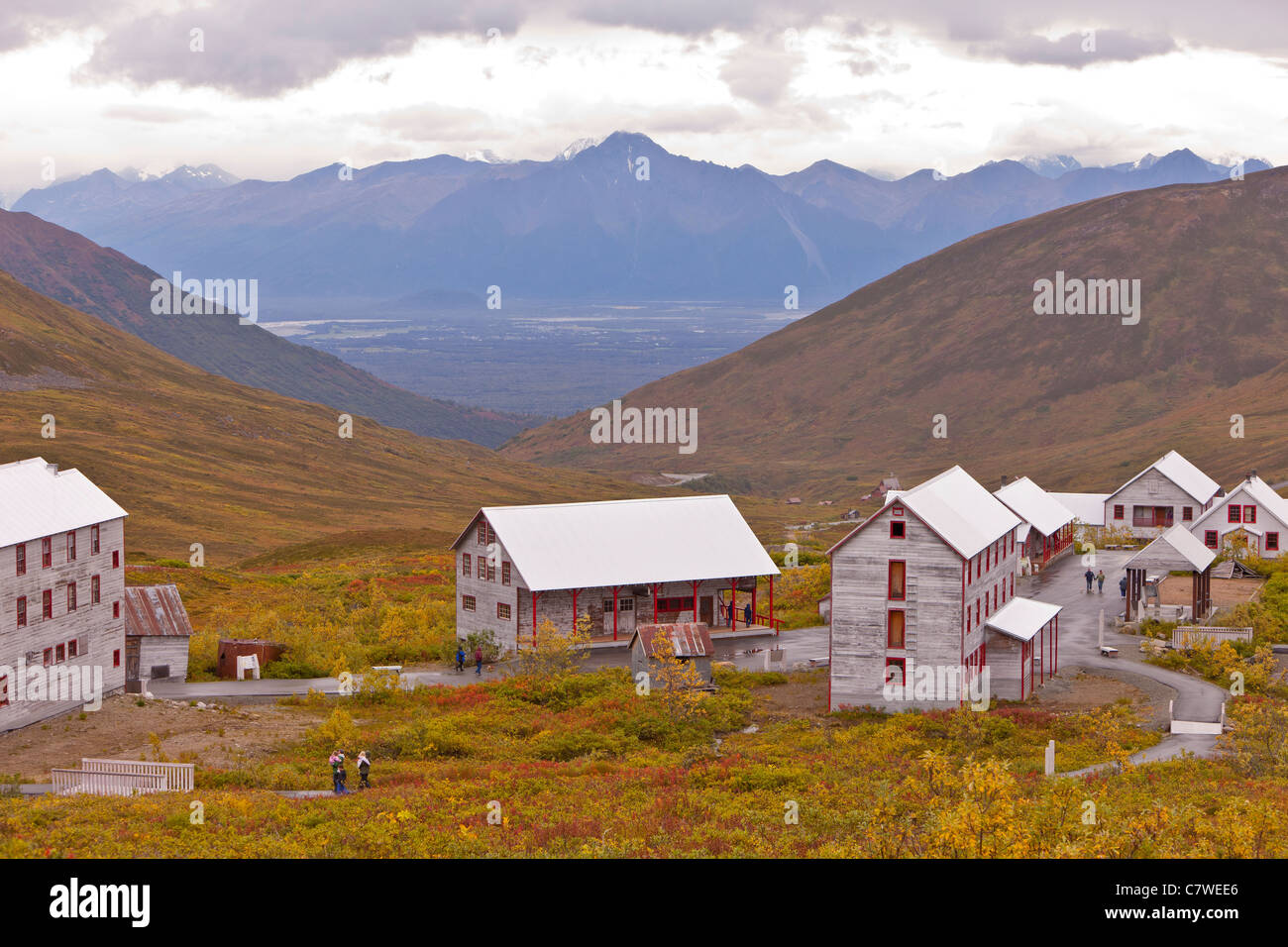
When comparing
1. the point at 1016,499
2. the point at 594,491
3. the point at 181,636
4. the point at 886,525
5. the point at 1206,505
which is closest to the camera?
the point at 886,525

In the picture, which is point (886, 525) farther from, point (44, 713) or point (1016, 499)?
point (1016, 499)

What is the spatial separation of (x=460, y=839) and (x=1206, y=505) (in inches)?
3091

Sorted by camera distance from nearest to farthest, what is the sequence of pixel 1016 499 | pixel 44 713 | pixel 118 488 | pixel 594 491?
pixel 44 713 < pixel 1016 499 < pixel 118 488 < pixel 594 491

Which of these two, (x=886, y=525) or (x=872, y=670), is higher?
(x=886, y=525)

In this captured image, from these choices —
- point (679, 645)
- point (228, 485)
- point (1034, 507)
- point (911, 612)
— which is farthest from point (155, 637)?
point (228, 485)

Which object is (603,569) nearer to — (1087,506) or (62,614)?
(62,614)

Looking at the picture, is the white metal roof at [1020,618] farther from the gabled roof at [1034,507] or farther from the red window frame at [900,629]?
the gabled roof at [1034,507]

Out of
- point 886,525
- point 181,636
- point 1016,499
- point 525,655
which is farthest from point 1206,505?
point 181,636

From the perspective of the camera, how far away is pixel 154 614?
5681 centimetres

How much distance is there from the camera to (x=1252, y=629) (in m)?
60.1

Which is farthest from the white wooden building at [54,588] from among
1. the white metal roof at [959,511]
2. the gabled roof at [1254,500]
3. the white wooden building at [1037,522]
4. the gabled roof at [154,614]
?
the gabled roof at [1254,500]

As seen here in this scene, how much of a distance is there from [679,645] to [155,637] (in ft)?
74.0

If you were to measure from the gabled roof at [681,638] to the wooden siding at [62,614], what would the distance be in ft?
70.8

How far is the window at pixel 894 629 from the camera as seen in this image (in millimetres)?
51344
